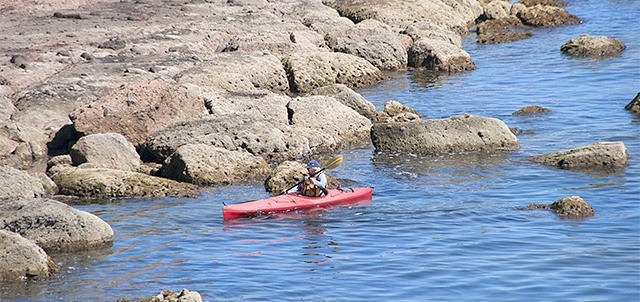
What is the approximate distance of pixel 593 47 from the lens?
104 ft

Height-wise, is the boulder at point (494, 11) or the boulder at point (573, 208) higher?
the boulder at point (494, 11)

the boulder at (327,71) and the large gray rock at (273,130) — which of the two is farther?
the boulder at (327,71)

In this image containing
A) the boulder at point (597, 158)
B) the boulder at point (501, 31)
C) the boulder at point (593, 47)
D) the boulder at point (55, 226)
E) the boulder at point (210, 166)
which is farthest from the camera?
the boulder at point (501, 31)

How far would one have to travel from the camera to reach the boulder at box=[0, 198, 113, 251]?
48.6ft

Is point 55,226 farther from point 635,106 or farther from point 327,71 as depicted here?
point 635,106

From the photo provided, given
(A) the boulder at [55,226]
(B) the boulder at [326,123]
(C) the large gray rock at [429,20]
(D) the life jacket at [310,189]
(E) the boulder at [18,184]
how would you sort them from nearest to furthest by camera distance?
(A) the boulder at [55,226]
(E) the boulder at [18,184]
(D) the life jacket at [310,189]
(B) the boulder at [326,123]
(C) the large gray rock at [429,20]

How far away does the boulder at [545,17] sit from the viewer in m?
37.2

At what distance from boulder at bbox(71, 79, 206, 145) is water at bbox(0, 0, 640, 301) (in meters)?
3.04

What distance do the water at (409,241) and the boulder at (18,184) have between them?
3.24 ft

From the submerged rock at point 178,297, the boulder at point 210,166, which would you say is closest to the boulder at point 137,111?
the boulder at point 210,166

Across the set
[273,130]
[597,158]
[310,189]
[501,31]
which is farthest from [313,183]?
[501,31]

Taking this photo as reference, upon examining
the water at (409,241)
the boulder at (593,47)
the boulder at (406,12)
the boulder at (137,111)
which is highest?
the boulder at (406,12)

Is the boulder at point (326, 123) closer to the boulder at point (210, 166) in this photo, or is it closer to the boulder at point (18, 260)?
the boulder at point (210, 166)

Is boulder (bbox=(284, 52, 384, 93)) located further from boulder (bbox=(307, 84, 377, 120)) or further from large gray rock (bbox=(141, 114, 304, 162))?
large gray rock (bbox=(141, 114, 304, 162))
